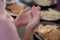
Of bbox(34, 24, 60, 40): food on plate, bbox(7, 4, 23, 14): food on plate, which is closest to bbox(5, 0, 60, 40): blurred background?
bbox(7, 4, 23, 14): food on plate

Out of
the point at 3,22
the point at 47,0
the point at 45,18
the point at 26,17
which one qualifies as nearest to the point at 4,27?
the point at 3,22

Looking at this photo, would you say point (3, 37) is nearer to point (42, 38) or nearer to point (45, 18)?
point (42, 38)

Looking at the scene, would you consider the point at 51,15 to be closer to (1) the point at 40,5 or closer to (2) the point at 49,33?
(1) the point at 40,5

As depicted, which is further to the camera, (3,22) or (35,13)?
(35,13)

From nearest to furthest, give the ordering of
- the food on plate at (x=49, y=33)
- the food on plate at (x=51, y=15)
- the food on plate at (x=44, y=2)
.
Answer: the food on plate at (x=49, y=33) → the food on plate at (x=51, y=15) → the food on plate at (x=44, y=2)

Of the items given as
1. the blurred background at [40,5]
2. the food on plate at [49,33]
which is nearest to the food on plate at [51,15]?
the blurred background at [40,5]

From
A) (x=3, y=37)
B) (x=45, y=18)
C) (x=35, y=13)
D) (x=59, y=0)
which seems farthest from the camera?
(x=59, y=0)

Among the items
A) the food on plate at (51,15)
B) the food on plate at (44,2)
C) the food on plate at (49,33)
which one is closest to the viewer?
the food on plate at (49,33)

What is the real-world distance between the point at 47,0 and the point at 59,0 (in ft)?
0.23

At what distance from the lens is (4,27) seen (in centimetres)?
52

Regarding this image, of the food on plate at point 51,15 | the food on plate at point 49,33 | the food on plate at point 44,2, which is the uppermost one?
the food on plate at point 44,2

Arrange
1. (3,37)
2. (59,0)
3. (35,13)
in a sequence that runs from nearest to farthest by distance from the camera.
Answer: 1. (3,37)
2. (35,13)
3. (59,0)

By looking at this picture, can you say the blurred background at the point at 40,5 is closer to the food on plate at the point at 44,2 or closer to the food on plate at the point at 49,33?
the food on plate at the point at 44,2

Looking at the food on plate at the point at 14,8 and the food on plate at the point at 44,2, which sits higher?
the food on plate at the point at 44,2
